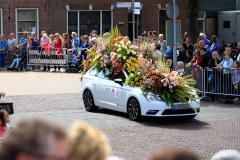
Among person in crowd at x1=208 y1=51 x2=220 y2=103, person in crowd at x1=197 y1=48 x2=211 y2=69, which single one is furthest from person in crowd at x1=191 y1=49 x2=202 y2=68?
person in crowd at x1=208 y1=51 x2=220 y2=103

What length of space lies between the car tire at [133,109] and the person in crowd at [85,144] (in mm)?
12165

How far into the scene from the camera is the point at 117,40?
1633cm

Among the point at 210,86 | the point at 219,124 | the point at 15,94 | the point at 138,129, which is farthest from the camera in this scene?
the point at 15,94

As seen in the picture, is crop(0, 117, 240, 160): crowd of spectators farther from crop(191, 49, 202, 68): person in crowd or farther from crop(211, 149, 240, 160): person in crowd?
crop(191, 49, 202, 68): person in crowd

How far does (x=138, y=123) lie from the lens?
14688 millimetres

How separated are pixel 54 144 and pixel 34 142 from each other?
0.34ft

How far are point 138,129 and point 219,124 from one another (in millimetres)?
2232

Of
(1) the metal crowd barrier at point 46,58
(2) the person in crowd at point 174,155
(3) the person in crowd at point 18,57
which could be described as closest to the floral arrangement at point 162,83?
(2) the person in crowd at point 174,155

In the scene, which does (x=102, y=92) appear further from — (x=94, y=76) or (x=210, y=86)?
(x=210, y=86)

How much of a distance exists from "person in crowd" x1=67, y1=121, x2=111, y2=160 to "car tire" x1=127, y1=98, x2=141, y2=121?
1216 cm

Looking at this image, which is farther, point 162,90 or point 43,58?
point 43,58

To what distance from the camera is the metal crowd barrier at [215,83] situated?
18.5m

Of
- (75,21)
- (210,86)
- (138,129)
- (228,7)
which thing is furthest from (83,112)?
(228,7)

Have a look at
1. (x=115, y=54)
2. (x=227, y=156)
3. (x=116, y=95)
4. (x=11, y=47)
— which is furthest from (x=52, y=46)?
(x=227, y=156)
